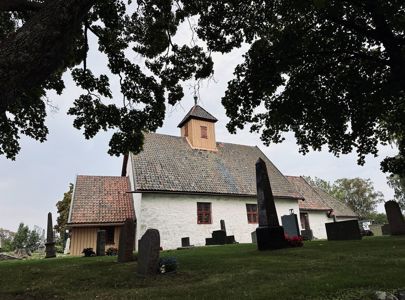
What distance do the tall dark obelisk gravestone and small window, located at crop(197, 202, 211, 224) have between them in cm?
1225

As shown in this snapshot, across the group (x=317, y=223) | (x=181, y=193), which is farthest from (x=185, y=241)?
(x=317, y=223)

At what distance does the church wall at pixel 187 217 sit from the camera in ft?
72.7

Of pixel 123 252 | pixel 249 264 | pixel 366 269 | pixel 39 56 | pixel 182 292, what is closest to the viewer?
pixel 39 56

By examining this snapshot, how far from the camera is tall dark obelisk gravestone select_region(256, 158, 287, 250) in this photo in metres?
11.7

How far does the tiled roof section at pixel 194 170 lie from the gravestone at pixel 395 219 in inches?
493

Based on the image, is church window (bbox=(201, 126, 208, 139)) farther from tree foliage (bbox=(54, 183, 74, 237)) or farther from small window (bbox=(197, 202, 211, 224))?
tree foliage (bbox=(54, 183, 74, 237))

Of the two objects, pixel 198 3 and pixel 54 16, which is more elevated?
pixel 198 3

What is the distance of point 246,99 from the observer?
1196 centimetres

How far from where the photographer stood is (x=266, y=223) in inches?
474

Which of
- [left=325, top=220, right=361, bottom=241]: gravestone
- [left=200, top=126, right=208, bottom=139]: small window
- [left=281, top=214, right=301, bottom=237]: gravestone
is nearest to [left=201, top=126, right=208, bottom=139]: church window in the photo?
[left=200, top=126, right=208, bottom=139]: small window

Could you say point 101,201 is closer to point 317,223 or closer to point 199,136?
point 199,136

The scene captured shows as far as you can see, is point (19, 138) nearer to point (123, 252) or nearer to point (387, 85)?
point (123, 252)

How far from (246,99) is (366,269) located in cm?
756

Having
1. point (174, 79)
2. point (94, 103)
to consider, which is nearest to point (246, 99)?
point (174, 79)
